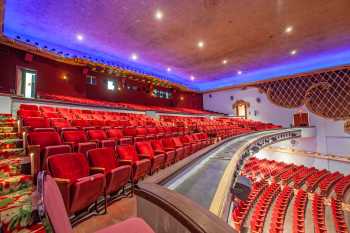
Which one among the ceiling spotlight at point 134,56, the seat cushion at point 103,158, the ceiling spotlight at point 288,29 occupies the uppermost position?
the ceiling spotlight at point 288,29

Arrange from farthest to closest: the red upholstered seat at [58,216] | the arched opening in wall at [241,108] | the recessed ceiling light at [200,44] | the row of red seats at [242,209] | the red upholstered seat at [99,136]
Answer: the arched opening in wall at [241,108] → the recessed ceiling light at [200,44] → the row of red seats at [242,209] → the red upholstered seat at [99,136] → the red upholstered seat at [58,216]

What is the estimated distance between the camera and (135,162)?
1.18 meters

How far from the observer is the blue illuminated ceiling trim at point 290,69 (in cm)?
413

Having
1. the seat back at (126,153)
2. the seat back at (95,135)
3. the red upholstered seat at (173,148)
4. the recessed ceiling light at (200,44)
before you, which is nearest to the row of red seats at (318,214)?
the red upholstered seat at (173,148)

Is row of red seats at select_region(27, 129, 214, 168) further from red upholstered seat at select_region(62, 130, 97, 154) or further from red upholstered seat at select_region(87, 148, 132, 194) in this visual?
red upholstered seat at select_region(87, 148, 132, 194)

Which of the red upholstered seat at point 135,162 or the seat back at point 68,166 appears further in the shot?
the red upholstered seat at point 135,162

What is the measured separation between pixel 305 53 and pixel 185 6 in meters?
3.02

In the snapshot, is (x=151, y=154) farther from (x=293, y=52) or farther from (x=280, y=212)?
(x=293, y=52)

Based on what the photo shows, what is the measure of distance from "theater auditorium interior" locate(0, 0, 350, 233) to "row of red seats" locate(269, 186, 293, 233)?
20mm

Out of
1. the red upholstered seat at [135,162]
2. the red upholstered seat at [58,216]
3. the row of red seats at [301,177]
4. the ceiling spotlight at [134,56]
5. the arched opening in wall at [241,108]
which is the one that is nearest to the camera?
the red upholstered seat at [58,216]

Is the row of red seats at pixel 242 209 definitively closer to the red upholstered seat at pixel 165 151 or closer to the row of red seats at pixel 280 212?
the row of red seats at pixel 280 212

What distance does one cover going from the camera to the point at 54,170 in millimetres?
813

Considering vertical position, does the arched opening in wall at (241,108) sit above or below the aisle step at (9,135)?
above

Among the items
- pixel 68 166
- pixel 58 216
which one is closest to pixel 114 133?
pixel 68 166
